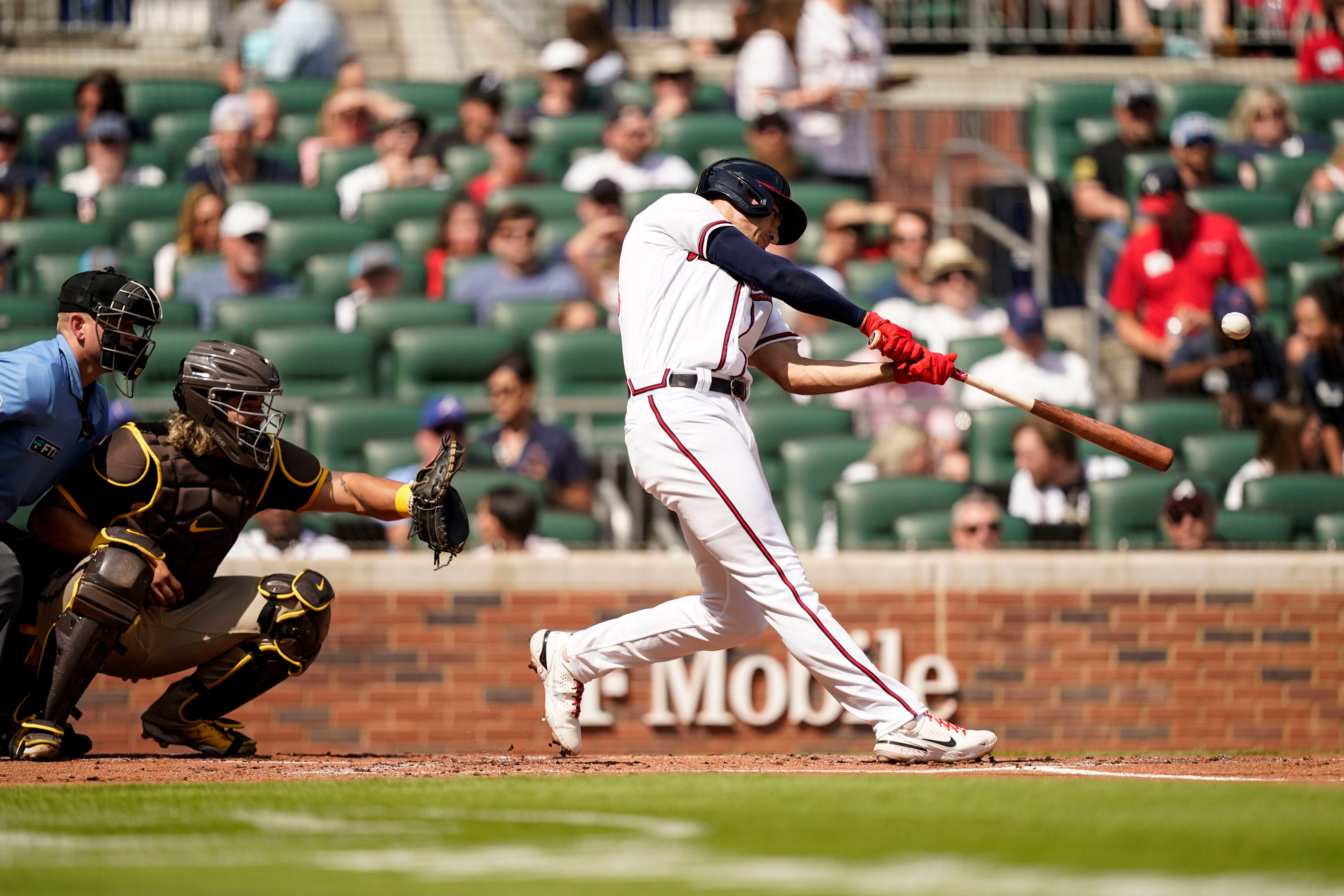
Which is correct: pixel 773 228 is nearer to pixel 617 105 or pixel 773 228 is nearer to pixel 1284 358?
pixel 1284 358

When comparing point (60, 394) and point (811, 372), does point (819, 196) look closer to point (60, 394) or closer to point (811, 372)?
point (811, 372)

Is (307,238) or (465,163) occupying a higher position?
(465,163)

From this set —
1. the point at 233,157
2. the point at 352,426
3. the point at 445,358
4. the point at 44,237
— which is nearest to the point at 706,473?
the point at 352,426

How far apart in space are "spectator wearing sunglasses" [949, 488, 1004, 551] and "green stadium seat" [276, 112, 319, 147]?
5692 mm

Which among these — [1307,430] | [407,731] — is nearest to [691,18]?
[1307,430]

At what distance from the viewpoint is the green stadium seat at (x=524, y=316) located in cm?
933

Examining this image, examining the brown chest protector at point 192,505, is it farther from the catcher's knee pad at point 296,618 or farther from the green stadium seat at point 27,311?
the green stadium seat at point 27,311

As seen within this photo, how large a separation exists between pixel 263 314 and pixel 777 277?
5001 mm

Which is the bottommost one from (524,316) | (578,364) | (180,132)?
(578,364)

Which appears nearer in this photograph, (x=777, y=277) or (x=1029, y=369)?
(x=777, y=277)

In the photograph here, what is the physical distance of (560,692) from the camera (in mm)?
5488

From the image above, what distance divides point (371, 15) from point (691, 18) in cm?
264

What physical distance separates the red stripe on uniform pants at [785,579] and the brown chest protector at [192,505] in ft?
5.03

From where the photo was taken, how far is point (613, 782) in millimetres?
4785
